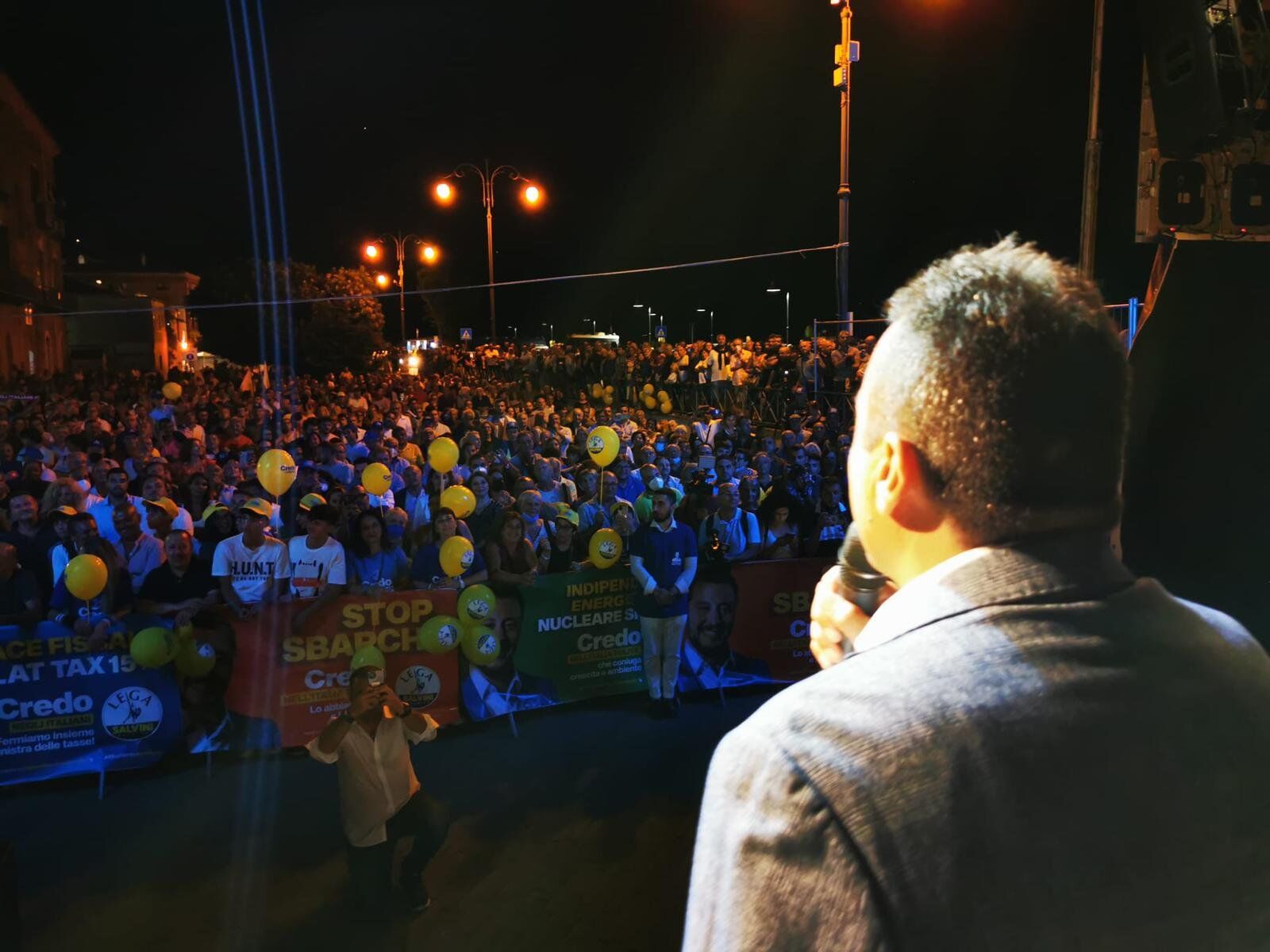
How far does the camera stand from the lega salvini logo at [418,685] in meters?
6.37

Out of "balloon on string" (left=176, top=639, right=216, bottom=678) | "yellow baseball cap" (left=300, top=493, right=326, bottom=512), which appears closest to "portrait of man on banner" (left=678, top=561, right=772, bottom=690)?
"yellow baseball cap" (left=300, top=493, right=326, bottom=512)

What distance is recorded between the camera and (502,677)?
679 cm

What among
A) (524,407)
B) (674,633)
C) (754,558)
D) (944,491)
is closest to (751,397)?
(524,407)

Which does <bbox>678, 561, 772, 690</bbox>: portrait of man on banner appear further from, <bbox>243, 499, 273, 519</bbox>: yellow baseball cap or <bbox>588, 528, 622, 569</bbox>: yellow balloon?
<bbox>243, 499, 273, 519</bbox>: yellow baseball cap

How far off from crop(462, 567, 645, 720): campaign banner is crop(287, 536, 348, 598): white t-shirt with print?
1223mm

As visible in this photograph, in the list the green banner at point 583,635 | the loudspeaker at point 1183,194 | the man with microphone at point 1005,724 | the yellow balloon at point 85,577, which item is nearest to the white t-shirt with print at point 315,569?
the yellow balloon at point 85,577

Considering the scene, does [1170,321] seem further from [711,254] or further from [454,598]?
[711,254]

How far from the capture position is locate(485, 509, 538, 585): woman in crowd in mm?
6949

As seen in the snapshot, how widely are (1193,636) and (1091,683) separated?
0.18 m

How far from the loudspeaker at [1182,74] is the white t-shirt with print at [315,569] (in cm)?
555

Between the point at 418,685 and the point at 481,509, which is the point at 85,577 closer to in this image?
the point at 418,685

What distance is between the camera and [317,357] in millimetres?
36562

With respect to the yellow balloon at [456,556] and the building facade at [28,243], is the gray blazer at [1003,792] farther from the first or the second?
the building facade at [28,243]

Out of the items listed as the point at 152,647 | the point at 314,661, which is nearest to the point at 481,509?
the point at 314,661
